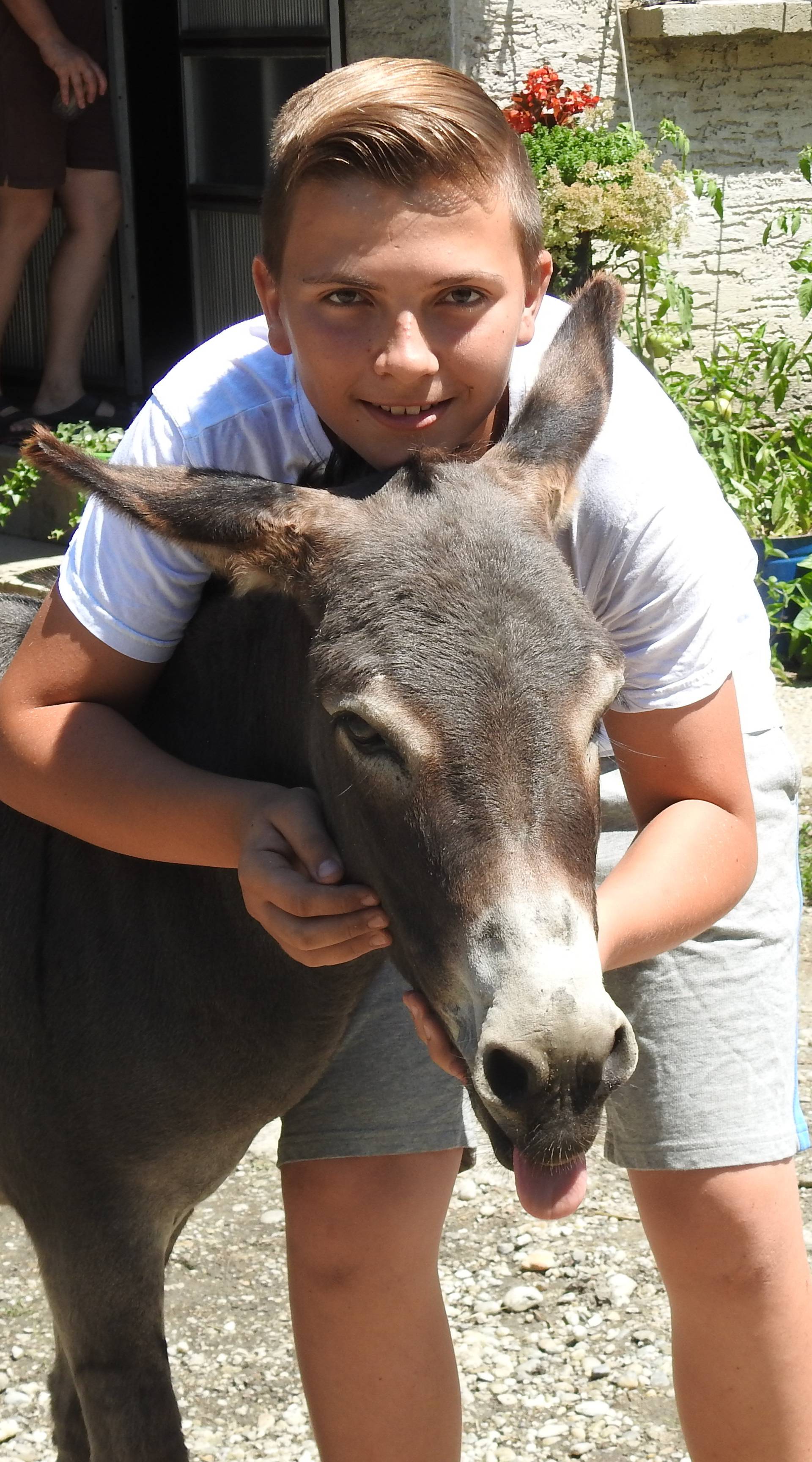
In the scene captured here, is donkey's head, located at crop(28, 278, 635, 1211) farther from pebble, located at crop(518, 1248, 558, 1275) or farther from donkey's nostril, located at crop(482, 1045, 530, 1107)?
pebble, located at crop(518, 1248, 558, 1275)

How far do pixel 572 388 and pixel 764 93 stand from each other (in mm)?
5582

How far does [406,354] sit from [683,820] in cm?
76

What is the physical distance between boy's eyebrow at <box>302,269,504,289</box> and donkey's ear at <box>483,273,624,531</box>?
19 centimetres

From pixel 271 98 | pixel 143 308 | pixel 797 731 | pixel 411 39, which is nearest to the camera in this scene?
pixel 797 731

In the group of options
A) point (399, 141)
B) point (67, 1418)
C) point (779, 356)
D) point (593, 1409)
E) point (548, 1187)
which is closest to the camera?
point (548, 1187)

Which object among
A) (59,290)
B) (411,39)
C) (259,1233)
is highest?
(411,39)

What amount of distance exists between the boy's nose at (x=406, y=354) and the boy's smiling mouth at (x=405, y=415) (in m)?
0.07

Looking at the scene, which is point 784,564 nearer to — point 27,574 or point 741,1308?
point 27,574

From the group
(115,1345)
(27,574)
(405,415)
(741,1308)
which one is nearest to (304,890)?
(405,415)

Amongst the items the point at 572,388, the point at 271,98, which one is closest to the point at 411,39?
the point at 271,98

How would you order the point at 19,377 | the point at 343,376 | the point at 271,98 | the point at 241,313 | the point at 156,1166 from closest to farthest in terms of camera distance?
the point at 343,376, the point at 156,1166, the point at 271,98, the point at 241,313, the point at 19,377

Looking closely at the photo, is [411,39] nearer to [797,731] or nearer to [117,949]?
[797,731]

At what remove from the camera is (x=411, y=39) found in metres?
6.19

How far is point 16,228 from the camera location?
7.05 m
